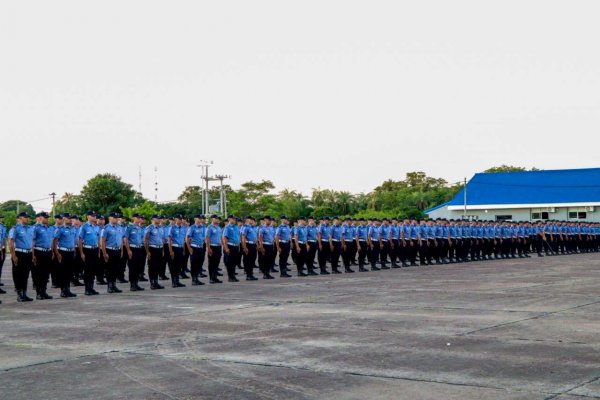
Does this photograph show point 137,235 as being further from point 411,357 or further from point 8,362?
point 411,357

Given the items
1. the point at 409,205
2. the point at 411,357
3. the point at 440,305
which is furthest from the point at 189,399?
the point at 409,205

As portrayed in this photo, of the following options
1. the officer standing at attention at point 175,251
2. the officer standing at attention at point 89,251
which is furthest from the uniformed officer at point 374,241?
the officer standing at attention at point 89,251

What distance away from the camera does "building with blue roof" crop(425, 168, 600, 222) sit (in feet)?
172

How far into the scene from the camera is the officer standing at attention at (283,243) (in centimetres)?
2039

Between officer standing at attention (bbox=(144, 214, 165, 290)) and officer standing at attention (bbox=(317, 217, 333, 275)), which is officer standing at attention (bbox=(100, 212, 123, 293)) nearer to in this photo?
officer standing at attention (bbox=(144, 214, 165, 290))

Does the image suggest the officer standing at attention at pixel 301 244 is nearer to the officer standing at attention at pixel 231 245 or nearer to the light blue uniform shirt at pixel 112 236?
the officer standing at attention at pixel 231 245

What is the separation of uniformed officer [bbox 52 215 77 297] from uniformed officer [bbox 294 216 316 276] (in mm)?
7308

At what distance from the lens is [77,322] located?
1035 centimetres

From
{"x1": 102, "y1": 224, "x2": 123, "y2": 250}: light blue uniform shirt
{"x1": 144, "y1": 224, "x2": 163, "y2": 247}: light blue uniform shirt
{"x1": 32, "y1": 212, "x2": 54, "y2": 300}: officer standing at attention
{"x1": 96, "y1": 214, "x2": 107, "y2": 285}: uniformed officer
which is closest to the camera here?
{"x1": 32, "y1": 212, "x2": 54, "y2": 300}: officer standing at attention

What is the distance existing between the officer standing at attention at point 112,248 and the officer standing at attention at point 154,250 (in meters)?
0.72

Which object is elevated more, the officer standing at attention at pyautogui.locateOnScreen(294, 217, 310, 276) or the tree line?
the tree line

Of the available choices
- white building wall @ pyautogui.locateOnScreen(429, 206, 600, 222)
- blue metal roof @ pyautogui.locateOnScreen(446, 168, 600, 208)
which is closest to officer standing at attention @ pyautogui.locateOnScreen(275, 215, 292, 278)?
blue metal roof @ pyautogui.locateOnScreen(446, 168, 600, 208)

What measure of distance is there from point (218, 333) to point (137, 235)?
8017 millimetres

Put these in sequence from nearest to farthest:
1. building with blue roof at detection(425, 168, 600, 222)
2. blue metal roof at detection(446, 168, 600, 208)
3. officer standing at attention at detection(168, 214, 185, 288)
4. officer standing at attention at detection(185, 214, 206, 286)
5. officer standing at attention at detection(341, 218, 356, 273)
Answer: officer standing at attention at detection(168, 214, 185, 288), officer standing at attention at detection(185, 214, 206, 286), officer standing at attention at detection(341, 218, 356, 273), building with blue roof at detection(425, 168, 600, 222), blue metal roof at detection(446, 168, 600, 208)
